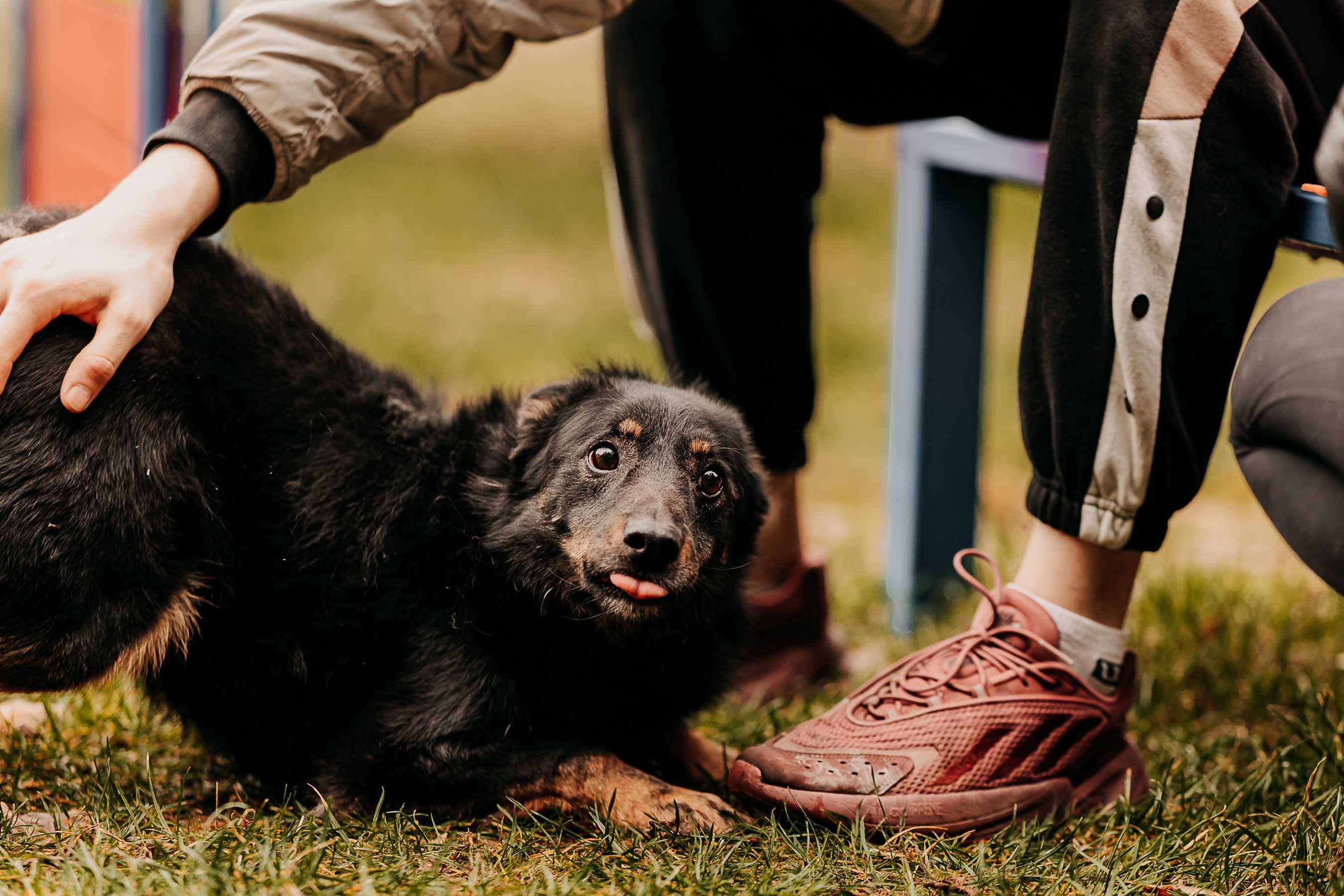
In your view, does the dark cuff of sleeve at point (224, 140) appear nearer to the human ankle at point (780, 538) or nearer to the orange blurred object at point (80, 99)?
the human ankle at point (780, 538)

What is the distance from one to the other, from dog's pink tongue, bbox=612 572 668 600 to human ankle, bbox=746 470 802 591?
3.37ft

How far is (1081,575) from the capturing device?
2.48 m

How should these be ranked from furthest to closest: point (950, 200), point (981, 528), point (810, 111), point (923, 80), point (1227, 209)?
point (981, 528), point (950, 200), point (810, 111), point (923, 80), point (1227, 209)

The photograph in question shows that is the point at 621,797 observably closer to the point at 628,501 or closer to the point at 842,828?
the point at 842,828

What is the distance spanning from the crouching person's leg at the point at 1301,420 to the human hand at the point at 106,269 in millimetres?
1832

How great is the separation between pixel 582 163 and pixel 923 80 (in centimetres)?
1130

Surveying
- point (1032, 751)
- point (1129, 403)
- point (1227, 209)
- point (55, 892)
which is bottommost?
point (1032, 751)

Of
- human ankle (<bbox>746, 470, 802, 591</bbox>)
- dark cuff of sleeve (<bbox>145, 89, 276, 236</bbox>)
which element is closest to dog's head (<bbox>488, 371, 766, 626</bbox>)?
human ankle (<bbox>746, 470, 802, 591</bbox>)

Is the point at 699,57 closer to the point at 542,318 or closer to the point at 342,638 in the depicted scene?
the point at 342,638

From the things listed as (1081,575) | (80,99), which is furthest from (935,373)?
(80,99)

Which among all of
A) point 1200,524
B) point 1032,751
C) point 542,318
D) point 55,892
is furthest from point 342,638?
point 542,318

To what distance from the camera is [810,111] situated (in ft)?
11.1

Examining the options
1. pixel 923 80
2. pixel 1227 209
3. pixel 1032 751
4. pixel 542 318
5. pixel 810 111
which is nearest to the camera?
pixel 1227 209

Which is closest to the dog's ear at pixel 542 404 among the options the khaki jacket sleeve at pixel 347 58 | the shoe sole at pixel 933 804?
the khaki jacket sleeve at pixel 347 58
